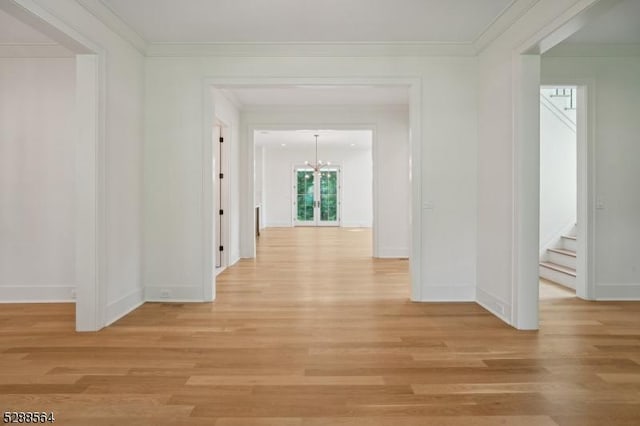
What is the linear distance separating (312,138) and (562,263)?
31.2ft

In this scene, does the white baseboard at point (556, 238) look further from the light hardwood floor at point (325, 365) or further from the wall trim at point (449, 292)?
the wall trim at point (449, 292)

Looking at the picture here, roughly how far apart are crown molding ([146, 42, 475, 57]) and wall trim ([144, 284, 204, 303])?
269 centimetres

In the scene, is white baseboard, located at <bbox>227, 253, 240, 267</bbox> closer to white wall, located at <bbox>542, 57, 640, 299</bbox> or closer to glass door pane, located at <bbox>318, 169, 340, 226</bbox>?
white wall, located at <bbox>542, 57, 640, 299</bbox>

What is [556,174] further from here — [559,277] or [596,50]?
[596,50]

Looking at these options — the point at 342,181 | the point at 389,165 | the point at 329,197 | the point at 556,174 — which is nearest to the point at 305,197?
the point at 329,197

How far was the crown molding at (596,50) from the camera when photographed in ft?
16.0

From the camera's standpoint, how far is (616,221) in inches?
198

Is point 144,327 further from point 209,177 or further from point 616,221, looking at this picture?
point 616,221

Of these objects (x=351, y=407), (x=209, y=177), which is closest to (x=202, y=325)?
(x=209, y=177)

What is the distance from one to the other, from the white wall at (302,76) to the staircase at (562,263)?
1.74 m

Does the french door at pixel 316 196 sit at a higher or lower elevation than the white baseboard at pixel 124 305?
higher

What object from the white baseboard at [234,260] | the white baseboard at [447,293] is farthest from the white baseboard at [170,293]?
the white baseboard at [447,293]

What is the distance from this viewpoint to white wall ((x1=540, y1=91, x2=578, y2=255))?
21.5ft

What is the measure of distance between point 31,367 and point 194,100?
3.10 metres
